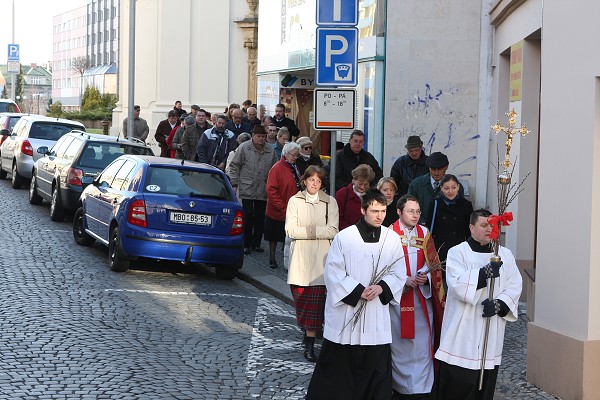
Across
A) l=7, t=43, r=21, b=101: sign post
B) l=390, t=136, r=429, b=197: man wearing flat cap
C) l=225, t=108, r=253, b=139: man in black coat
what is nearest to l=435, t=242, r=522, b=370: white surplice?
l=390, t=136, r=429, b=197: man wearing flat cap

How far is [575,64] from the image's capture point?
875 cm

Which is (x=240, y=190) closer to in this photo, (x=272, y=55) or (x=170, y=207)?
(x=170, y=207)

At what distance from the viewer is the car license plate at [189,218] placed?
1398 cm

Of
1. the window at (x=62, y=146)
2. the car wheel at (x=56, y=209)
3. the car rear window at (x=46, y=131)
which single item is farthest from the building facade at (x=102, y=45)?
the car wheel at (x=56, y=209)

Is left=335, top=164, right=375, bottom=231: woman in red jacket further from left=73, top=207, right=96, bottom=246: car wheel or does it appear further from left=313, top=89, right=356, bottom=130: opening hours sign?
left=73, top=207, right=96, bottom=246: car wheel

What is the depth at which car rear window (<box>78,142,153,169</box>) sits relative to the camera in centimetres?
1888

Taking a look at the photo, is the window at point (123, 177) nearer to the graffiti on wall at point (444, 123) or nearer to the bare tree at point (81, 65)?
the graffiti on wall at point (444, 123)

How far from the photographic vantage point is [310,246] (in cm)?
1043

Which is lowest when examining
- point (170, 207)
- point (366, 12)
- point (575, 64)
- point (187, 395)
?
point (187, 395)

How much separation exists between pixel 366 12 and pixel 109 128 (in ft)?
98.6

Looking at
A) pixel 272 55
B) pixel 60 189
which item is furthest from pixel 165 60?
pixel 60 189

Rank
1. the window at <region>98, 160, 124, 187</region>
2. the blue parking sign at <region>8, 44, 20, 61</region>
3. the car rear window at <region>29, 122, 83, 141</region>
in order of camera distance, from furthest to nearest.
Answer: the blue parking sign at <region>8, 44, 20, 61</region>
the car rear window at <region>29, 122, 83, 141</region>
the window at <region>98, 160, 124, 187</region>

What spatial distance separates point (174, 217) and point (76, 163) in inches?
208

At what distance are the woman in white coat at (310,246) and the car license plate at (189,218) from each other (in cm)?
359
